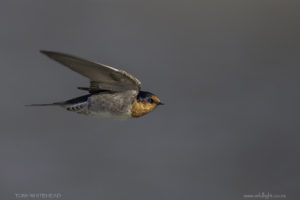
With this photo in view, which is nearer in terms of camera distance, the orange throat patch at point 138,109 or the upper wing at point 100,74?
the upper wing at point 100,74

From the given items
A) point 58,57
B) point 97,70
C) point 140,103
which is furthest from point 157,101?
point 58,57

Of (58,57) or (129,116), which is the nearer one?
(58,57)

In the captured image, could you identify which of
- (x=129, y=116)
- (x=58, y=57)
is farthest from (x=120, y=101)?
(x=58, y=57)

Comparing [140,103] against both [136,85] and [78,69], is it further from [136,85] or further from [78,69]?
[78,69]

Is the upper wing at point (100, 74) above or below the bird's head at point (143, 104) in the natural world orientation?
above
